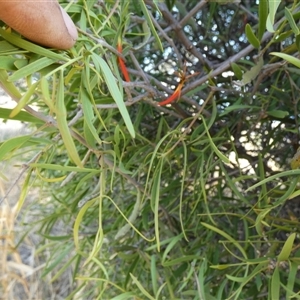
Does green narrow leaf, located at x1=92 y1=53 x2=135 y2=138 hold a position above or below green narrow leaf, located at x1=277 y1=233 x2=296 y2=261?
above

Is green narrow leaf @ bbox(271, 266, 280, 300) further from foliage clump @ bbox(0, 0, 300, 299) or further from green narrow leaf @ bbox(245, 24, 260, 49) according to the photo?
green narrow leaf @ bbox(245, 24, 260, 49)

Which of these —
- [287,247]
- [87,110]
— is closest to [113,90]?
[87,110]

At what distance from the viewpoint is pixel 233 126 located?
12.0 inches

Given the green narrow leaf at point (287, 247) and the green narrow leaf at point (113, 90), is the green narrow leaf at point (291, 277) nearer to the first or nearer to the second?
the green narrow leaf at point (287, 247)

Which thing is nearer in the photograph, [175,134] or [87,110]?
[87,110]

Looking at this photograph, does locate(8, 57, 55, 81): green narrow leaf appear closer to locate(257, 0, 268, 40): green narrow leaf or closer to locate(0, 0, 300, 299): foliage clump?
locate(0, 0, 300, 299): foliage clump

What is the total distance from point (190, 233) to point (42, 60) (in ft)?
0.83

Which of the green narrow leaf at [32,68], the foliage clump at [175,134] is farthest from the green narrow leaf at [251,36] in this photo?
the green narrow leaf at [32,68]

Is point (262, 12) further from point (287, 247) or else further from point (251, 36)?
point (287, 247)

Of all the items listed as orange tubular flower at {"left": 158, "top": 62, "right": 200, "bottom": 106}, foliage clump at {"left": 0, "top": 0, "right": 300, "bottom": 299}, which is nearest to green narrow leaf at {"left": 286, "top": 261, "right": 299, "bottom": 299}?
foliage clump at {"left": 0, "top": 0, "right": 300, "bottom": 299}

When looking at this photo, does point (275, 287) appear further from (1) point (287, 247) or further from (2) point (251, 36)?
(2) point (251, 36)

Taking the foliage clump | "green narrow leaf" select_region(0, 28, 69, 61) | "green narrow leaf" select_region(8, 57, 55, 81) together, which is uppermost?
"green narrow leaf" select_region(0, 28, 69, 61)

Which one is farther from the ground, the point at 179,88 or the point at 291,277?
the point at 179,88

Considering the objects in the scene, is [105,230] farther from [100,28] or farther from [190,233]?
[100,28]
